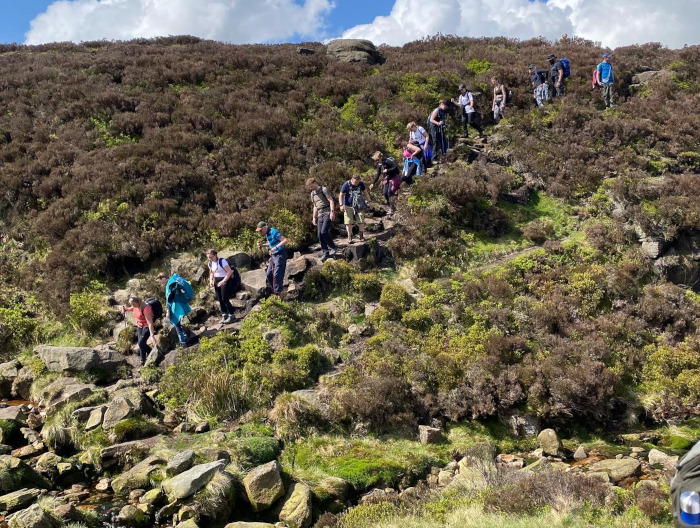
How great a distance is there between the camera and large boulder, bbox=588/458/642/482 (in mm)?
7637

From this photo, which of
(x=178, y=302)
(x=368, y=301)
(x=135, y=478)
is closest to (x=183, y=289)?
(x=178, y=302)

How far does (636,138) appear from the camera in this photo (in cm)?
1920

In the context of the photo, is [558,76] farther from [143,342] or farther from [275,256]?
[143,342]

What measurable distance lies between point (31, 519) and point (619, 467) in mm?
8431

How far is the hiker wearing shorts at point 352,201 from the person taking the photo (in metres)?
14.5

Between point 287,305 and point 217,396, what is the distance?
309cm

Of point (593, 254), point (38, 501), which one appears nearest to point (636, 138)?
point (593, 254)

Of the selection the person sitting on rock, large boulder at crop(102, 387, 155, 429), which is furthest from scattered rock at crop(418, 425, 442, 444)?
the person sitting on rock

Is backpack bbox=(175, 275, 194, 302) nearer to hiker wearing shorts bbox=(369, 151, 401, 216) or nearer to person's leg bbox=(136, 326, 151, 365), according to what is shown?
person's leg bbox=(136, 326, 151, 365)

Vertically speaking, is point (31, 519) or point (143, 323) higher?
point (143, 323)

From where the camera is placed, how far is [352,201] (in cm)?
1469

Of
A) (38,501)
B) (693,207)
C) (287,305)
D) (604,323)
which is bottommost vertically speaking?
(38,501)

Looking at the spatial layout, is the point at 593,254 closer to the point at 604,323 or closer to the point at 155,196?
the point at 604,323

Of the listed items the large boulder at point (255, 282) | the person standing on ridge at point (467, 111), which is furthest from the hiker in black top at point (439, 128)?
the large boulder at point (255, 282)
